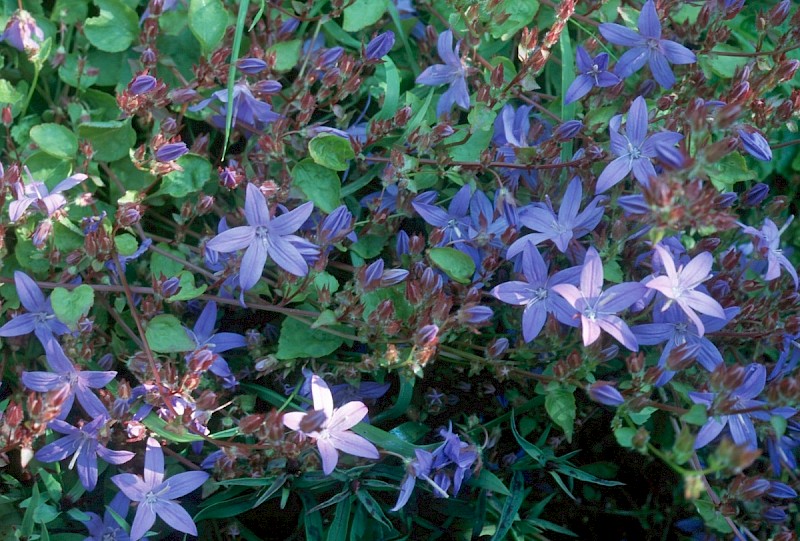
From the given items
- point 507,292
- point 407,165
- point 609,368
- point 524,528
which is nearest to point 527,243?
point 507,292

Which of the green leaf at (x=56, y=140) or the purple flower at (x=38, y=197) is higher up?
the green leaf at (x=56, y=140)

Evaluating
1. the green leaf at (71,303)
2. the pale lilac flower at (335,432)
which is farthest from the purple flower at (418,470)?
the green leaf at (71,303)

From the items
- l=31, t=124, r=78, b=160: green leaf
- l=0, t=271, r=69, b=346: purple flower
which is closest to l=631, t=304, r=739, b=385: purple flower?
l=0, t=271, r=69, b=346: purple flower

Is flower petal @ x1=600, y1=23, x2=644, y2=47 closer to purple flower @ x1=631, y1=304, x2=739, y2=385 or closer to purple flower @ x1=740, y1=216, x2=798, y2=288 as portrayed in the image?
purple flower @ x1=740, y1=216, x2=798, y2=288

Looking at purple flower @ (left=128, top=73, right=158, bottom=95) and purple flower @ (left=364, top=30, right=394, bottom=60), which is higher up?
purple flower @ (left=364, top=30, right=394, bottom=60)

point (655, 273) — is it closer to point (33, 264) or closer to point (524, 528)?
point (524, 528)

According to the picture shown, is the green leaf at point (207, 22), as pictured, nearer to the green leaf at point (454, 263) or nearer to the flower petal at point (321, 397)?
the green leaf at point (454, 263)

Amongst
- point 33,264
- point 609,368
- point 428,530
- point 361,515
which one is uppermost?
point 33,264
